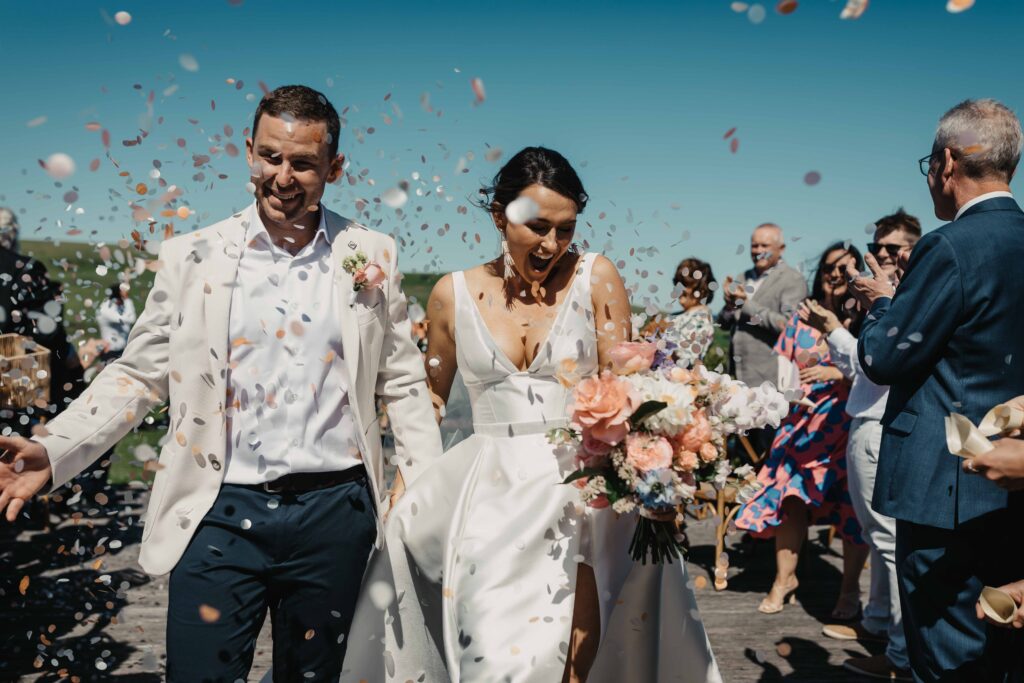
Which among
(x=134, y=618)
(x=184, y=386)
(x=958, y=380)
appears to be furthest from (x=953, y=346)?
(x=134, y=618)

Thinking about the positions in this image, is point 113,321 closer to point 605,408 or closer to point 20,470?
point 20,470

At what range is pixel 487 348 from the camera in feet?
11.2

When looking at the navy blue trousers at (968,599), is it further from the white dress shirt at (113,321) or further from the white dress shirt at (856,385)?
the white dress shirt at (113,321)

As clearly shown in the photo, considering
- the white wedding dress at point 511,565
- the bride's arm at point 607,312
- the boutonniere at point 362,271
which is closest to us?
the boutonniere at point 362,271

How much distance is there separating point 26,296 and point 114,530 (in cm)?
371

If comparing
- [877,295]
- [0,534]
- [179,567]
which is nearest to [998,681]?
[877,295]

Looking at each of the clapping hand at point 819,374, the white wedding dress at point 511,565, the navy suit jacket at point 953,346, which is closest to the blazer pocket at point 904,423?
the navy suit jacket at point 953,346

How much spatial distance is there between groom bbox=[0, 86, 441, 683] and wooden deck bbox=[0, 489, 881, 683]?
Result: 1356 millimetres

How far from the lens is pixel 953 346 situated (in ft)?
9.24

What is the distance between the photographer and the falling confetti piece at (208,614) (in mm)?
2580

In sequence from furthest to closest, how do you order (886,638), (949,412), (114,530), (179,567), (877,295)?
1. (114,530)
2. (886,638)
3. (877,295)
4. (949,412)
5. (179,567)

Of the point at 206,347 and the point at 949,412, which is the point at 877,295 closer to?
the point at 949,412

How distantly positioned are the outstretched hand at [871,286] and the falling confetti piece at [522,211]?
53.6 inches

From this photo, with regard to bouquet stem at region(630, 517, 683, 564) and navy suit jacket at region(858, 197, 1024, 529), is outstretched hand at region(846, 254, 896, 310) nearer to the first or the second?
navy suit jacket at region(858, 197, 1024, 529)
